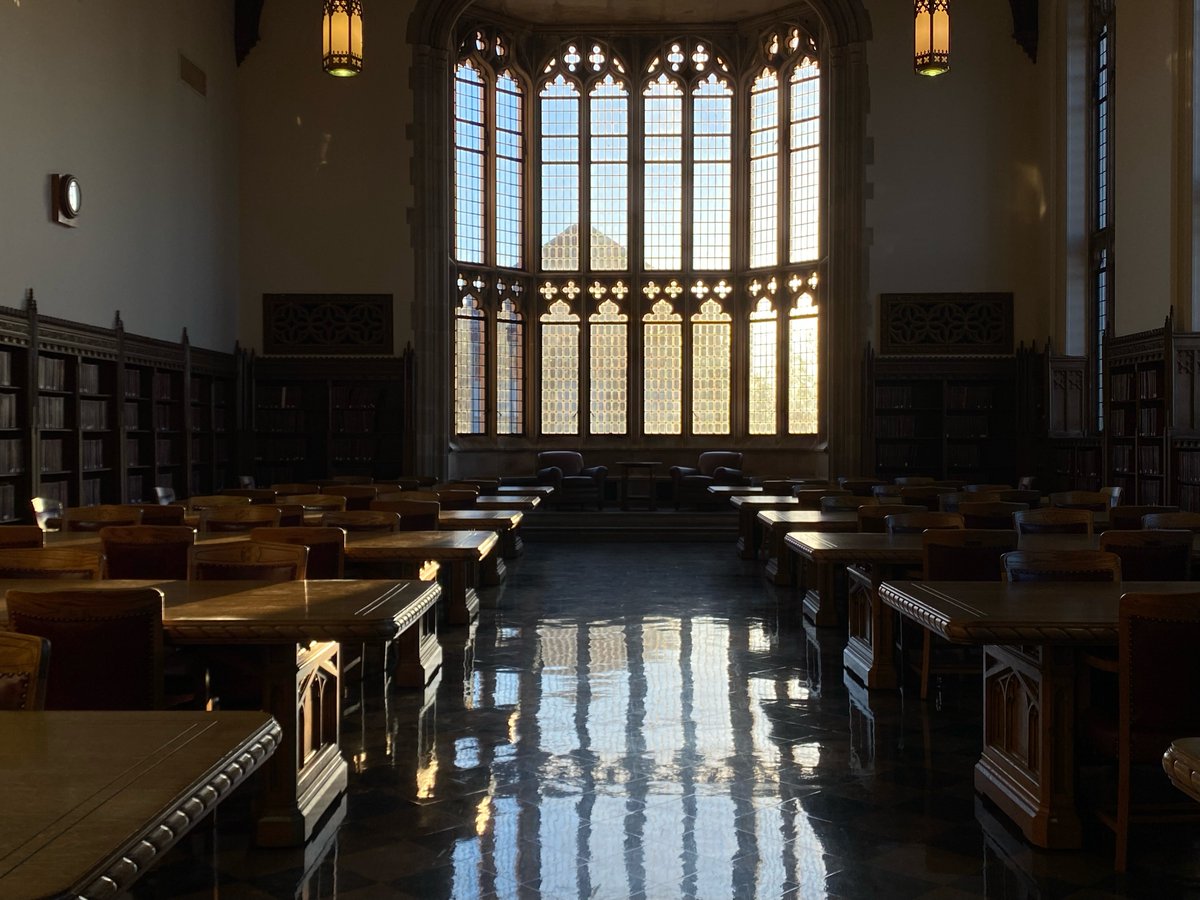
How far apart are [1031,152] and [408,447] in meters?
9.25

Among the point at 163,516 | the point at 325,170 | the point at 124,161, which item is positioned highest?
the point at 325,170

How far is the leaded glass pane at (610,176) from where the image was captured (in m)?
18.9

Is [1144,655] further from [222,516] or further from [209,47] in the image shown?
[209,47]

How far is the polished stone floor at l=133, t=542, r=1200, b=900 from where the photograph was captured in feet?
10.7

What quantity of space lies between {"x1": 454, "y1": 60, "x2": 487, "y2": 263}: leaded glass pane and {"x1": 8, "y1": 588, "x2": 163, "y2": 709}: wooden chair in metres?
14.9

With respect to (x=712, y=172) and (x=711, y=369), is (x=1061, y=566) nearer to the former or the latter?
(x=711, y=369)

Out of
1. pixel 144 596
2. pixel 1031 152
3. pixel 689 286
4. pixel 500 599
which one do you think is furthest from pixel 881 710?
pixel 689 286

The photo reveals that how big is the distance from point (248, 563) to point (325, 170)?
12.1 m

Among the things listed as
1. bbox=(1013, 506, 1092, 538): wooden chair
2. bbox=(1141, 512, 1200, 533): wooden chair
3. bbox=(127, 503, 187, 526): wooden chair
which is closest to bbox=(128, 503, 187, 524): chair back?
bbox=(127, 503, 187, 526): wooden chair

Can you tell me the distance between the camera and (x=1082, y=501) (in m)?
8.86

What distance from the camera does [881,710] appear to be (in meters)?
5.37

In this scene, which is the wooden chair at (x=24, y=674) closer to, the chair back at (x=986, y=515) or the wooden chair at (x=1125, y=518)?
the chair back at (x=986, y=515)

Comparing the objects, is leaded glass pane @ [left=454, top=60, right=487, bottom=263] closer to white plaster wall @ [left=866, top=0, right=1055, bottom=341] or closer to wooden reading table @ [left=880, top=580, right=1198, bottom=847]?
white plaster wall @ [left=866, top=0, right=1055, bottom=341]

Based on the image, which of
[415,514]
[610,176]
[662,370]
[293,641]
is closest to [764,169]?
[610,176]
